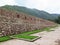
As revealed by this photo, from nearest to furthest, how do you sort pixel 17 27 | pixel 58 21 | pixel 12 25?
1. pixel 12 25
2. pixel 17 27
3. pixel 58 21

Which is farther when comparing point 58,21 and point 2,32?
point 58,21

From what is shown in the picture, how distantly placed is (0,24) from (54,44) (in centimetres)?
398

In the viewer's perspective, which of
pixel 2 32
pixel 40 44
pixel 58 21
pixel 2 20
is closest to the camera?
pixel 40 44

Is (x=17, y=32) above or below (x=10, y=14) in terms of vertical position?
below

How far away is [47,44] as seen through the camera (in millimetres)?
8133

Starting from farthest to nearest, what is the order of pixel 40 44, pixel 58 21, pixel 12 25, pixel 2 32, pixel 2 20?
pixel 58 21 < pixel 12 25 < pixel 2 20 < pixel 2 32 < pixel 40 44

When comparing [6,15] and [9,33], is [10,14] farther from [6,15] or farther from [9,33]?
[9,33]

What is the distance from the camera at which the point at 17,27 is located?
1233 cm

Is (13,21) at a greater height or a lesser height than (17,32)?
greater

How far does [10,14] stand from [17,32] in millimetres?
1616

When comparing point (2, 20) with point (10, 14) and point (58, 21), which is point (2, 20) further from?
point (58, 21)

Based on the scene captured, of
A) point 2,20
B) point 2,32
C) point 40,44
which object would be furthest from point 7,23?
point 40,44

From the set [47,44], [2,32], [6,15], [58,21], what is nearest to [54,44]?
[47,44]

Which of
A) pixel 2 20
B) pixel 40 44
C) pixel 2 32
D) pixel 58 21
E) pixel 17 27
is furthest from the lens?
pixel 58 21
